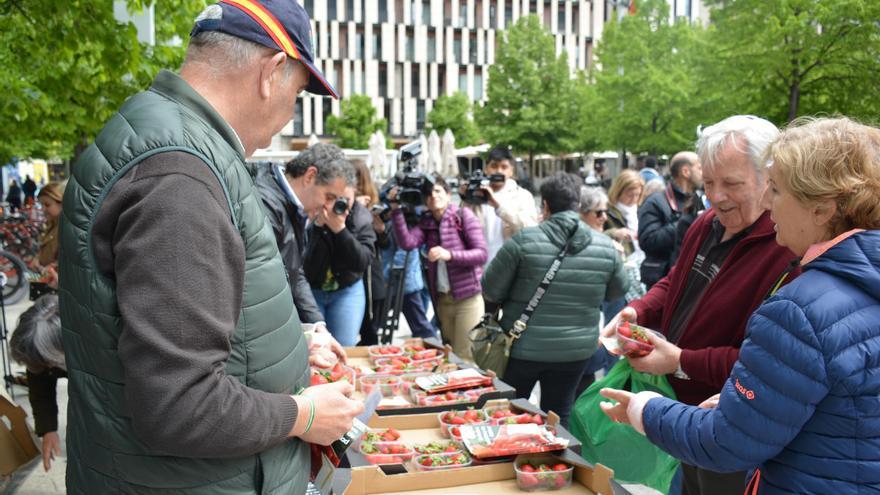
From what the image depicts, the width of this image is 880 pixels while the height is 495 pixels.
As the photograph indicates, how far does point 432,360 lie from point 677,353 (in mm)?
1951

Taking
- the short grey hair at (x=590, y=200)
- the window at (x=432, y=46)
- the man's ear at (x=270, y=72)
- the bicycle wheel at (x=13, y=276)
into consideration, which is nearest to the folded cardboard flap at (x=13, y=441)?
the man's ear at (x=270, y=72)

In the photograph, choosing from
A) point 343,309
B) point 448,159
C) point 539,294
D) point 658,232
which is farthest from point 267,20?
point 448,159

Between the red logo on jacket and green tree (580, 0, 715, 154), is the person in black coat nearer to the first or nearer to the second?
the red logo on jacket

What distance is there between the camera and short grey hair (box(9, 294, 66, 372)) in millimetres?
3395

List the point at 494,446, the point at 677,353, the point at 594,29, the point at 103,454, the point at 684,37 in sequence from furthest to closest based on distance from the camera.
→ the point at 594,29 → the point at 684,37 → the point at 494,446 → the point at 677,353 → the point at 103,454

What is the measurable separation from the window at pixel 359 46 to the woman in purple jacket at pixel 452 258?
195 ft

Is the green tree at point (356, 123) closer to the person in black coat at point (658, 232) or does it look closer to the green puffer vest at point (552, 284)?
the person in black coat at point (658, 232)

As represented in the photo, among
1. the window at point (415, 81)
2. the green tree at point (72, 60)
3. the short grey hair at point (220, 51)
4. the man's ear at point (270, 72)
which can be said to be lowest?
the man's ear at point (270, 72)

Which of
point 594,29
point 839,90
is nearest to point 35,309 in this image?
point 839,90

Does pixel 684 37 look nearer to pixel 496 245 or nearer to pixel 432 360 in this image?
pixel 496 245

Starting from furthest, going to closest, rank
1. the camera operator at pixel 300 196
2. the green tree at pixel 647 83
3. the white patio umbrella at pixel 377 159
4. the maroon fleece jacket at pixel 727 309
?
1. the green tree at pixel 647 83
2. the white patio umbrella at pixel 377 159
3. the camera operator at pixel 300 196
4. the maroon fleece jacket at pixel 727 309

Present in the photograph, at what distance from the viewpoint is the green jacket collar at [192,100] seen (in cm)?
159

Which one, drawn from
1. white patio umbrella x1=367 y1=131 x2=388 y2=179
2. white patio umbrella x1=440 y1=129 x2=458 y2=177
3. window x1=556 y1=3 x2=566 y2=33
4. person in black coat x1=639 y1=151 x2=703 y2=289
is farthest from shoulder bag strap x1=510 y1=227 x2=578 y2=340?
window x1=556 y1=3 x2=566 y2=33

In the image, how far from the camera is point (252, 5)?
63.7 inches
